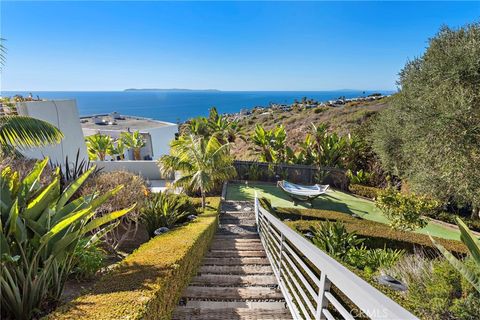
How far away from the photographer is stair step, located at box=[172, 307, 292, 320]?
3.29 metres

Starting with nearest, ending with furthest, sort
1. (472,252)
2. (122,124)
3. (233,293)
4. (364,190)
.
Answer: (472,252) → (233,293) → (364,190) → (122,124)

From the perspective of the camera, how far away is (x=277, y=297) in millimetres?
3811

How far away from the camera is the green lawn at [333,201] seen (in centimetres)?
1212

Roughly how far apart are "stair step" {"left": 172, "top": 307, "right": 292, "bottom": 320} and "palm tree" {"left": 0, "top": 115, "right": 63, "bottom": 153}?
6.00 m

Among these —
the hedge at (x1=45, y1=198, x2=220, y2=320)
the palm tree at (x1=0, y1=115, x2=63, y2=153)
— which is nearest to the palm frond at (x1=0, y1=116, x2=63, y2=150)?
the palm tree at (x1=0, y1=115, x2=63, y2=153)

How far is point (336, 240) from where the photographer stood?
706cm

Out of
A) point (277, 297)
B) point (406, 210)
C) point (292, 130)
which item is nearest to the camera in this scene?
point (277, 297)

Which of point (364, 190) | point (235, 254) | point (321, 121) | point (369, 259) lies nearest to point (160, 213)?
point (235, 254)

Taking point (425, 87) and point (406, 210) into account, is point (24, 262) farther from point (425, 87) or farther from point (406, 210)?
point (425, 87)

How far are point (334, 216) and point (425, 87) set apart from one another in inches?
258

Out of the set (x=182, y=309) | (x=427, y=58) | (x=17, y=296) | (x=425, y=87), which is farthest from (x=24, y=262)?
(x=427, y=58)

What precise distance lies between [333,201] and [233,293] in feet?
38.5

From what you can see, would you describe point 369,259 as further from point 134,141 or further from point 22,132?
point 134,141

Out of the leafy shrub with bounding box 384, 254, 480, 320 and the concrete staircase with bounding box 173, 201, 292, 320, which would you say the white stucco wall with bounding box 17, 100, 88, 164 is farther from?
the leafy shrub with bounding box 384, 254, 480, 320
